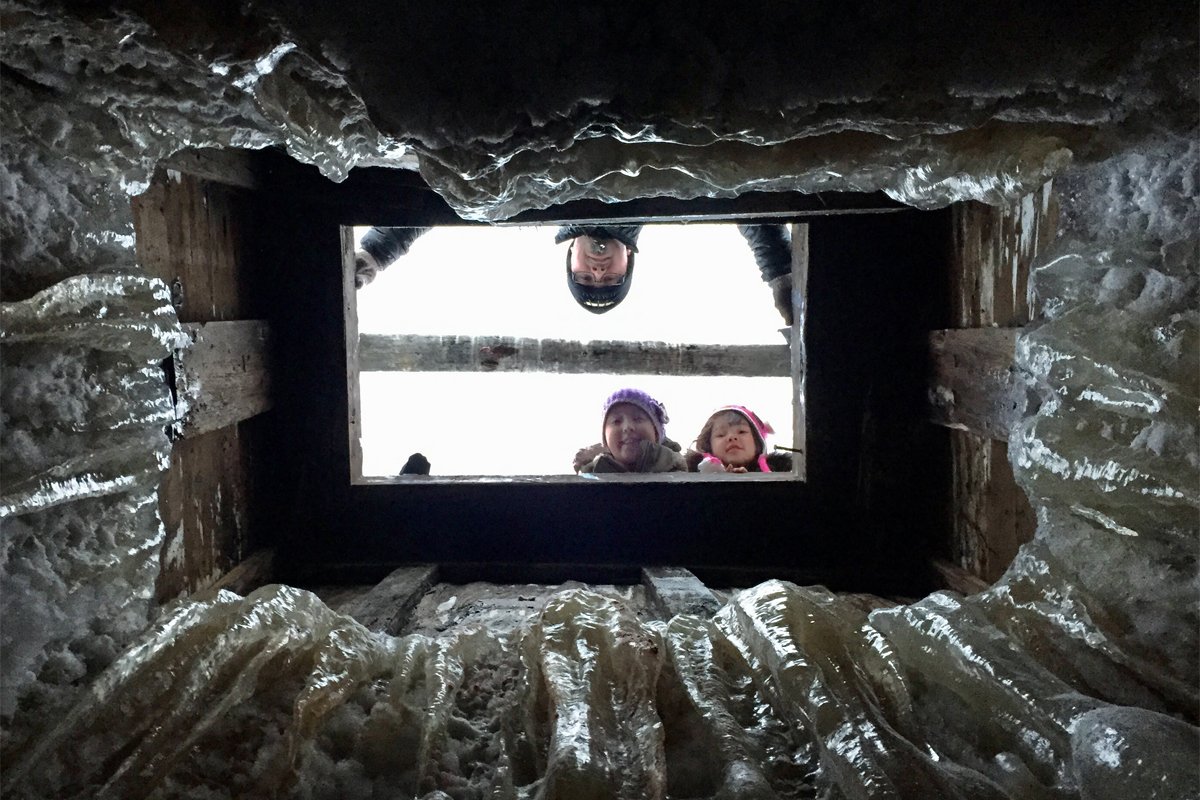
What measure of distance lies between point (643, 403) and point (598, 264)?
1102 mm

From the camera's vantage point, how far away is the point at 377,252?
12.1 feet

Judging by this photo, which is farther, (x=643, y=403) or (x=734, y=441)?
(x=734, y=441)

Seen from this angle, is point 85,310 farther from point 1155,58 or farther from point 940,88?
point 1155,58

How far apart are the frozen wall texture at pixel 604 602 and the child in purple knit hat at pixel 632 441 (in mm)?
2148

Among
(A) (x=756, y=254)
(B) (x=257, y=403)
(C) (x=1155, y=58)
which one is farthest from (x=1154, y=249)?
(A) (x=756, y=254)

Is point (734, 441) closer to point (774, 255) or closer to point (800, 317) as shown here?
point (774, 255)

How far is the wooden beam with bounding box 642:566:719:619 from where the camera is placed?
6.23 ft

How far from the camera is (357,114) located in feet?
3.78

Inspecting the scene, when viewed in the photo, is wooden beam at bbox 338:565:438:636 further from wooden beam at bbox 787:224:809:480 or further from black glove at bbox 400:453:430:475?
black glove at bbox 400:453:430:475

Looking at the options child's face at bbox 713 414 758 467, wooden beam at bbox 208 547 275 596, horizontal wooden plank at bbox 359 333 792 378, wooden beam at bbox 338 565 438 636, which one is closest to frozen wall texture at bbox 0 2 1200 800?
wooden beam at bbox 338 565 438 636

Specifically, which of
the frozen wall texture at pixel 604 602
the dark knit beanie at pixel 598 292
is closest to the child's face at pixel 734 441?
the dark knit beanie at pixel 598 292

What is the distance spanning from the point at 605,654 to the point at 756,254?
2.94 meters

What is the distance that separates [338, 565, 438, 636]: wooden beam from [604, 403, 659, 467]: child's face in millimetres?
1533

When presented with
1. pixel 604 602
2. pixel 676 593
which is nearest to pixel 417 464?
pixel 676 593
